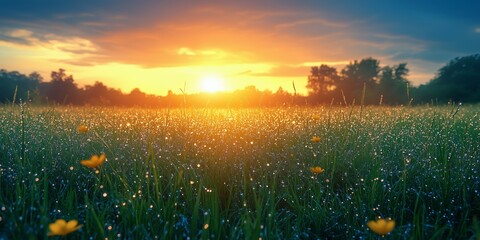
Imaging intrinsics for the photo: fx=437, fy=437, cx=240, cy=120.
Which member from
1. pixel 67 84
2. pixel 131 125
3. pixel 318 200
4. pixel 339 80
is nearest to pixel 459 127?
pixel 318 200

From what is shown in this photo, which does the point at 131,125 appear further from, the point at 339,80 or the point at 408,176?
the point at 339,80

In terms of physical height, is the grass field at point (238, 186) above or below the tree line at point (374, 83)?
below

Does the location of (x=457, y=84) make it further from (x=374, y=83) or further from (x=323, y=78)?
(x=323, y=78)

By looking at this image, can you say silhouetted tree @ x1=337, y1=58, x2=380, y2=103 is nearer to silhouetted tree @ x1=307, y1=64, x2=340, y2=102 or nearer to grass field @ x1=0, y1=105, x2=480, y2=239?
silhouetted tree @ x1=307, y1=64, x2=340, y2=102

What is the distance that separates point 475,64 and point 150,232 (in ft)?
138

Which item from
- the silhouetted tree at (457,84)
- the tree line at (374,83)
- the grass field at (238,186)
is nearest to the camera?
the grass field at (238,186)

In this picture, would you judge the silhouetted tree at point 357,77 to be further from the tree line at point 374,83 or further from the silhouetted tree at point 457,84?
the silhouetted tree at point 457,84

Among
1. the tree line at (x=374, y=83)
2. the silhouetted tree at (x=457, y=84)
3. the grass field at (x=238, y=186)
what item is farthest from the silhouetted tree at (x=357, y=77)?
the grass field at (x=238, y=186)

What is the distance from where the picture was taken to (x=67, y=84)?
91.7 ft

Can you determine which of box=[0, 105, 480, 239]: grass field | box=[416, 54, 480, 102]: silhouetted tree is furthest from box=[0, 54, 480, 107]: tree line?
box=[0, 105, 480, 239]: grass field

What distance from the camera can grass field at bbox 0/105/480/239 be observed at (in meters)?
2.41

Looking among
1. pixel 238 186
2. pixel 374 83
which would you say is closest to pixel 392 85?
pixel 374 83

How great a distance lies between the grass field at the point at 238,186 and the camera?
7.91 ft

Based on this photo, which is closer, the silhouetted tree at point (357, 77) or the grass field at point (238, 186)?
the grass field at point (238, 186)
